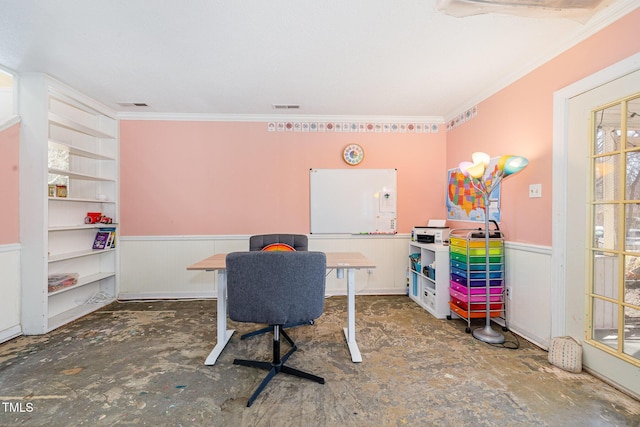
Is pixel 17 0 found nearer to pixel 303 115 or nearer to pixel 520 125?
pixel 303 115

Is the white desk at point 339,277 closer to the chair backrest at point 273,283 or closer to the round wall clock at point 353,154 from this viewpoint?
the chair backrest at point 273,283

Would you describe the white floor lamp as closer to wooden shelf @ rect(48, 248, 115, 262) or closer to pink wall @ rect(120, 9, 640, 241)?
pink wall @ rect(120, 9, 640, 241)

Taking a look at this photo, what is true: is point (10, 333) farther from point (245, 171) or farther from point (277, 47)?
point (277, 47)

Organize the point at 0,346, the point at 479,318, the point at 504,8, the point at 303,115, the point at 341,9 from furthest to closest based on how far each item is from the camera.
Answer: the point at 303,115 < the point at 479,318 < the point at 0,346 < the point at 341,9 < the point at 504,8

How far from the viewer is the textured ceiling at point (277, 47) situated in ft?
5.82

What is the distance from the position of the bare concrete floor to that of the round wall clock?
2.12m

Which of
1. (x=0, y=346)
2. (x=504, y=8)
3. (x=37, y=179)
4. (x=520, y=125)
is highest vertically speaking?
(x=504, y=8)

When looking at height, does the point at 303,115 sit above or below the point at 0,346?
above

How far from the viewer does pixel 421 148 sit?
3859 millimetres

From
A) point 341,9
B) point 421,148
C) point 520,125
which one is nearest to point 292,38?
point 341,9

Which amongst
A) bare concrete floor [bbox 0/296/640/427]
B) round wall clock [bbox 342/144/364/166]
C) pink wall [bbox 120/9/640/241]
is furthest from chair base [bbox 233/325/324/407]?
round wall clock [bbox 342/144/364/166]

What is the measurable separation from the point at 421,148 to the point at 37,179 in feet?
14.1

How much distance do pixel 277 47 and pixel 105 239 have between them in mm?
3107

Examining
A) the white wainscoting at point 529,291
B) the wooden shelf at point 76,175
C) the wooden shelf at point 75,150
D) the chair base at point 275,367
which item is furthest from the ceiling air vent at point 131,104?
the white wainscoting at point 529,291
